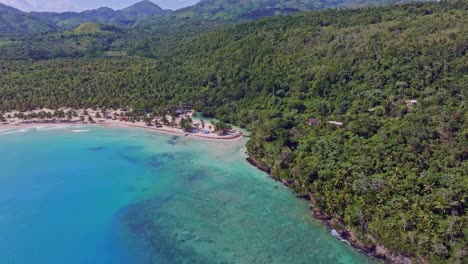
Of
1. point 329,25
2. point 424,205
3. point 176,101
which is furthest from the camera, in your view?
point 329,25

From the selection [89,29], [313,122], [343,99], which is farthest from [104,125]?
[89,29]

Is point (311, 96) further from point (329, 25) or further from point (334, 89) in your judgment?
point (329, 25)

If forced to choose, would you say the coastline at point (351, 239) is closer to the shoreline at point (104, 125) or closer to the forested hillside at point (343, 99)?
the forested hillside at point (343, 99)

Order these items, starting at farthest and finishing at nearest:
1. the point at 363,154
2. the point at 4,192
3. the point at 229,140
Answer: the point at 229,140 < the point at 4,192 < the point at 363,154

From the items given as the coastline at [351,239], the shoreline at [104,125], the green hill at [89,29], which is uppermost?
the green hill at [89,29]

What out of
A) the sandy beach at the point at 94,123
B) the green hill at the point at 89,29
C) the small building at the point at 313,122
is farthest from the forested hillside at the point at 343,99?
the green hill at the point at 89,29

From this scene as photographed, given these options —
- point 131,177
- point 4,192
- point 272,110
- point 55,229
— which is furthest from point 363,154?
point 4,192
